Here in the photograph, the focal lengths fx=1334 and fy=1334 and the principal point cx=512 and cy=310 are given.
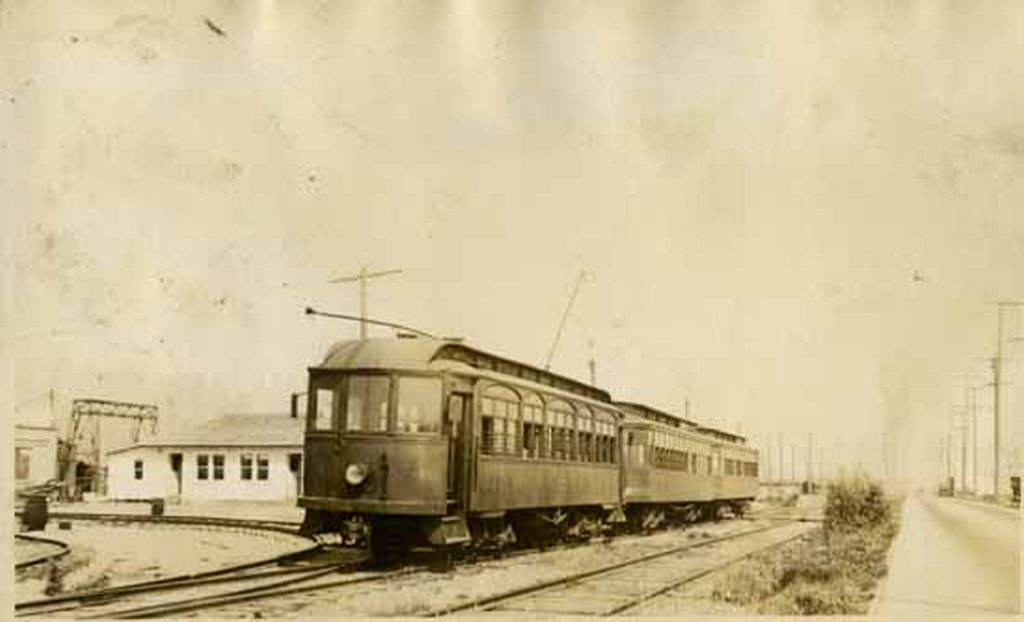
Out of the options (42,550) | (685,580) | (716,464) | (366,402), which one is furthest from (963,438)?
(42,550)

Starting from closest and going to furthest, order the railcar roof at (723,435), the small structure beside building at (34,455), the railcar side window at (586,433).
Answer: the small structure beside building at (34,455)
the railcar roof at (723,435)
the railcar side window at (586,433)

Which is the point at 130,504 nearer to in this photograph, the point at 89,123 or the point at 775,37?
the point at 89,123

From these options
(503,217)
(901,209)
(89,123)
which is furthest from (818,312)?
(89,123)

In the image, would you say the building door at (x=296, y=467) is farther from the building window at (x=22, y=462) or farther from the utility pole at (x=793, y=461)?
the utility pole at (x=793, y=461)

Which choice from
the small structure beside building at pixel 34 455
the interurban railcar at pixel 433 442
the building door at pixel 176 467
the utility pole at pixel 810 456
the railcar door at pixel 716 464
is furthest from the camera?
the railcar door at pixel 716 464

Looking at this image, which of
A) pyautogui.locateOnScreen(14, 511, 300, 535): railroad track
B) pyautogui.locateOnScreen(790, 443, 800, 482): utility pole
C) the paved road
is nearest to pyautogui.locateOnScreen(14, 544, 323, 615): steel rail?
pyautogui.locateOnScreen(14, 511, 300, 535): railroad track

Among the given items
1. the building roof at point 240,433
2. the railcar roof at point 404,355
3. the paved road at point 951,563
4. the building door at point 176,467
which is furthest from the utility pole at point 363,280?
the paved road at point 951,563
